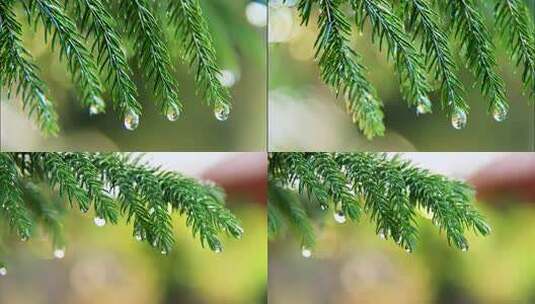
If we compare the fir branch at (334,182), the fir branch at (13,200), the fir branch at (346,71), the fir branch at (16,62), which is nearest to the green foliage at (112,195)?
the fir branch at (13,200)

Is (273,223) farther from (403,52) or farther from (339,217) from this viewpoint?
(403,52)

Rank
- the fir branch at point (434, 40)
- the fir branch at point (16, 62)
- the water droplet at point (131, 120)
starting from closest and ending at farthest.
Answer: the fir branch at point (16, 62)
the fir branch at point (434, 40)
the water droplet at point (131, 120)

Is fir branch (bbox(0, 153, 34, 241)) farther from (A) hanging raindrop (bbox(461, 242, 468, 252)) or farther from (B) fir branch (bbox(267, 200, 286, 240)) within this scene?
(A) hanging raindrop (bbox(461, 242, 468, 252))

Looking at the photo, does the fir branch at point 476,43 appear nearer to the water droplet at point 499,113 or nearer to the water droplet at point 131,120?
the water droplet at point 499,113

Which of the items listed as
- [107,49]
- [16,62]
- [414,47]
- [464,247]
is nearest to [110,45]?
[107,49]

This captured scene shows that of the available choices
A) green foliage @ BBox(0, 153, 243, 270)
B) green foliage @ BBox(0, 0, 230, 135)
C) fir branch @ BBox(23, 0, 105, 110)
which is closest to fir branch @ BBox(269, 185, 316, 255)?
green foliage @ BBox(0, 153, 243, 270)

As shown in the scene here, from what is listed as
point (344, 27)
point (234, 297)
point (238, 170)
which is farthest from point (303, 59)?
point (234, 297)
